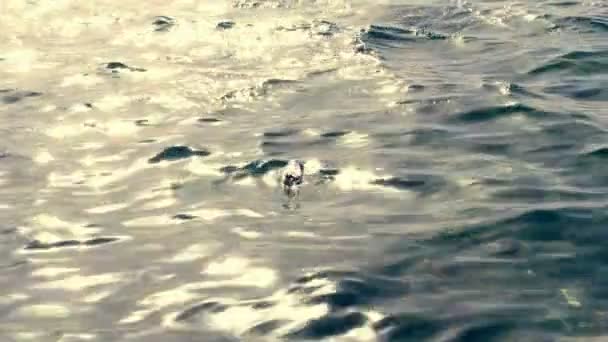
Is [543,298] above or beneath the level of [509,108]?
beneath

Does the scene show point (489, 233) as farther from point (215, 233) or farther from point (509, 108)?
point (509, 108)

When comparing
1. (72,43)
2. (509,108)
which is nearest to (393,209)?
(509,108)

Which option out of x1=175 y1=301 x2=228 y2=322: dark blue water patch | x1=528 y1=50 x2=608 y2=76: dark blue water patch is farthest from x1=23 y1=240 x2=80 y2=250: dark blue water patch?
x1=528 y1=50 x2=608 y2=76: dark blue water patch

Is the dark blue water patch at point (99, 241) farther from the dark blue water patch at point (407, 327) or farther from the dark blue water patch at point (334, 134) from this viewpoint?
the dark blue water patch at point (334, 134)

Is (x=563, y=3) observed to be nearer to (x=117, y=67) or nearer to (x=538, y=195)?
(x=117, y=67)

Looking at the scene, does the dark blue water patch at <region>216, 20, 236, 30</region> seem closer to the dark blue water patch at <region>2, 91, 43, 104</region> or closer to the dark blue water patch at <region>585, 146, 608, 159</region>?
the dark blue water patch at <region>2, 91, 43, 104</region>
